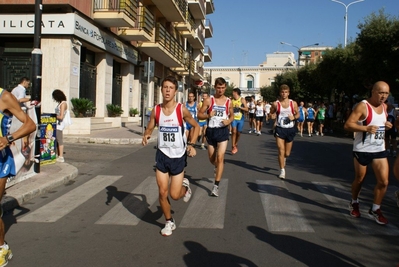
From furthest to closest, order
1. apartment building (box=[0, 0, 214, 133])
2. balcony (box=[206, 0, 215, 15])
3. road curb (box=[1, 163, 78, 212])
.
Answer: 1. balcony (box=[206, 0, 215, 15])
2. apartment building (box=[0, 0, 214, 133])
3. road curb (box=[1, 163, 78, 212])

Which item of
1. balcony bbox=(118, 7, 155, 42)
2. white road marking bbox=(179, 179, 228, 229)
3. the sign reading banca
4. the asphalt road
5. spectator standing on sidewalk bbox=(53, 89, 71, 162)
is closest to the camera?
the asphalt road

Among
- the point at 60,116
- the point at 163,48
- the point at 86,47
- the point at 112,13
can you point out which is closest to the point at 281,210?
the point at 60,116

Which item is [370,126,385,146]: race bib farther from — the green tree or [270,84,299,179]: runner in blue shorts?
the green tree

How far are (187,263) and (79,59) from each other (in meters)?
14.6

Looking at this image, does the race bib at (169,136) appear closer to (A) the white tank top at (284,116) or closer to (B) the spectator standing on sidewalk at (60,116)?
(A) the white tank top at (284,116)

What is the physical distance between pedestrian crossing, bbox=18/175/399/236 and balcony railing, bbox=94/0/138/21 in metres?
12.0

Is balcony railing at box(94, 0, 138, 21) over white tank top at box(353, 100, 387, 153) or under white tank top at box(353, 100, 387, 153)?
over

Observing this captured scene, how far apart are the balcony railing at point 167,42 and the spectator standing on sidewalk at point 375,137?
70.0 feet

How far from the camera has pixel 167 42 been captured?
28.9 meters

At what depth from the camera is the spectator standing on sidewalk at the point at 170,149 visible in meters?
5.11

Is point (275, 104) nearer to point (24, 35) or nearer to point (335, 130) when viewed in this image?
point (24, 35)

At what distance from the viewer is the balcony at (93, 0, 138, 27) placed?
1822cm

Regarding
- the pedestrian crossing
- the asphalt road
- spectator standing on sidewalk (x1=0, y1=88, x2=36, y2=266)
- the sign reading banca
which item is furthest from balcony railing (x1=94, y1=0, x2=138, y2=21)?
spectator standing on sidewalk (x1=0, y1=88, x2=36, y2=266)

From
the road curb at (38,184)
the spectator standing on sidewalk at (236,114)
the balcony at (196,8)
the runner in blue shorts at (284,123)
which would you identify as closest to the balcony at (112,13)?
the spectator standing on sidewalk at (236,114)
